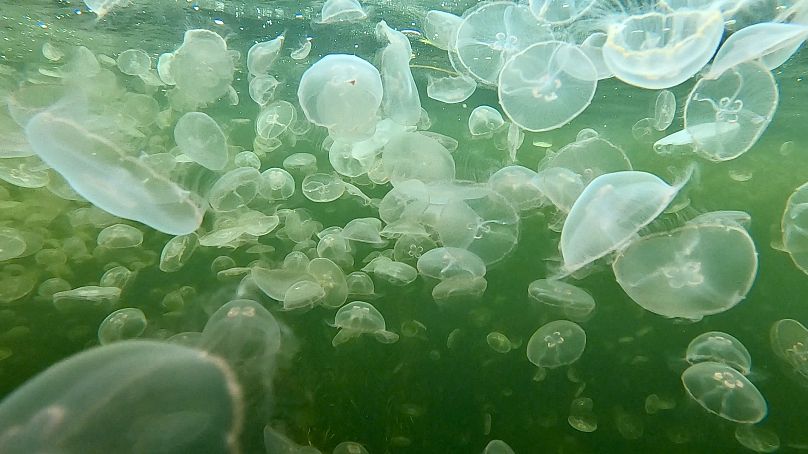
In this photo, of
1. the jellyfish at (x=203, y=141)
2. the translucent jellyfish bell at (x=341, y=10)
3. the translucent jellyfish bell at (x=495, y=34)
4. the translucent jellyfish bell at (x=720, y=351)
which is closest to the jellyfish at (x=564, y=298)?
the translucent jellyfish bell at (x=720, y=351)

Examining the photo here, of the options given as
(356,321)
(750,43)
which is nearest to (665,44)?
(750,43)

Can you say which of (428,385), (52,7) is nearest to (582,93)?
(428,385)

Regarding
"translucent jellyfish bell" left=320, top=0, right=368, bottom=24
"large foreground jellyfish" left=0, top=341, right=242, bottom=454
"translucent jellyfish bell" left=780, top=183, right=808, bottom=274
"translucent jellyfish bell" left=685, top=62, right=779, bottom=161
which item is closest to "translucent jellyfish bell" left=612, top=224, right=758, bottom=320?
"translucent jellyfish bell" left=780, top=183, right=808, bottom=274

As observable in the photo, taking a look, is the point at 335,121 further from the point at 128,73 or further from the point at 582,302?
the point at 128,73

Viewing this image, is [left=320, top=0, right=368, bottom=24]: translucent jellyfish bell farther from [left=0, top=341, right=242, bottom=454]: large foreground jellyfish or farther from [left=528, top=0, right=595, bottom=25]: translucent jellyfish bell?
[left=0, top=341, right=242, bottom=454]: large foreground jellyfish

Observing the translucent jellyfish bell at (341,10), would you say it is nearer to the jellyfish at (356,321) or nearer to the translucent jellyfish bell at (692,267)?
the jellyfish at (356,321)

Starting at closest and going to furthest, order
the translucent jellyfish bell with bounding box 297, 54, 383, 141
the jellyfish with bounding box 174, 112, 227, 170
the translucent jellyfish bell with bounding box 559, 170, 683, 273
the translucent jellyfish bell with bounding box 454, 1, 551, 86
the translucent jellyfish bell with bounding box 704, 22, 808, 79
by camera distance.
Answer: the translucent jellyfish bell with bounding box 559, 170, 683, 273 < the translucent jellyfish bell with bounding box 704, 22, 808, 79 < the translucent jellyfish bell with bounding box 297, 54, 383, 141 < the translucent jellyfish bell with bounding box 454, 1, 551, 86 < the jellyfish with bounding box 174, 112, 227, 170
